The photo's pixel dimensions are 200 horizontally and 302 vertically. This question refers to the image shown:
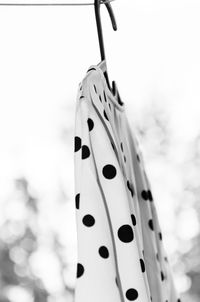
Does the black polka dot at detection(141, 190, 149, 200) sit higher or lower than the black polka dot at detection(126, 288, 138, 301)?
higher

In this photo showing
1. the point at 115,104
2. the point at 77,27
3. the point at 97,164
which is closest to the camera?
the point at 97,164

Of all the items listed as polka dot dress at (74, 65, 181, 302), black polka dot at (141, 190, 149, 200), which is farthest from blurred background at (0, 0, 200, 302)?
polka dot dress at (74, 65, 181, 302)

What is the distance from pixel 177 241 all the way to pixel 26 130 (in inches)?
27.5

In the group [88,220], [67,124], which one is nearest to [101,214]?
[88,220]

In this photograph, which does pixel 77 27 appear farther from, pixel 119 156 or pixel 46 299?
pixel 119 156

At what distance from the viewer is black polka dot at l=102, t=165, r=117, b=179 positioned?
2.40 ft

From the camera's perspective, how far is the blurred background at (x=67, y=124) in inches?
85.3

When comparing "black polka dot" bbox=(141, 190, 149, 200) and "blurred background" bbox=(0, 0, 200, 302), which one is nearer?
"black polka dot" bbox=(141, 190, 149, 200)

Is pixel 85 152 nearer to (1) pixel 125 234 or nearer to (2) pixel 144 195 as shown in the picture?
(1) pixel 125 234

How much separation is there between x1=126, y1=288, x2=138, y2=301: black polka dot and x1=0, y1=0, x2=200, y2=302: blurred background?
1.51 m

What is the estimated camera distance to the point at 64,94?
7.28 feet

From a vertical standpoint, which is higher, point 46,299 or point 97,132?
point 46,299

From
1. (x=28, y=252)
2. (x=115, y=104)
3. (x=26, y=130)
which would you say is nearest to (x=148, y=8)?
(x=26, y=130)

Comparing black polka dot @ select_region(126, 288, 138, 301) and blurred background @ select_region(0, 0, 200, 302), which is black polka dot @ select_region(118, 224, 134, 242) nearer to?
black polka dot @ select_region(126, 288, 138, 301)
